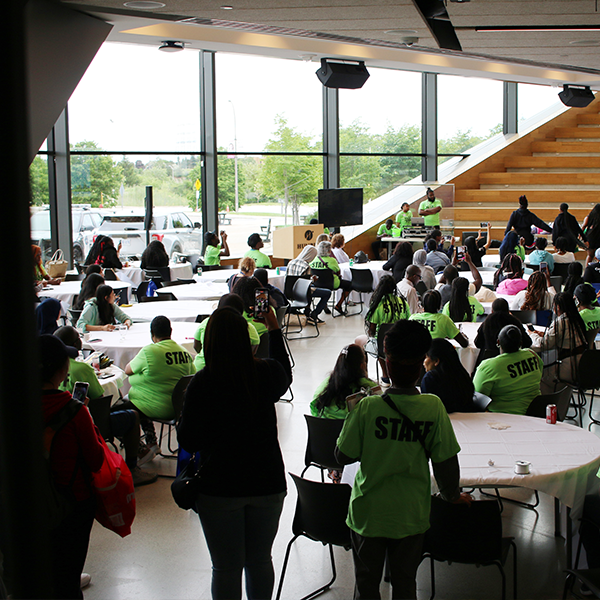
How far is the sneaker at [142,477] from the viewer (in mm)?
4652

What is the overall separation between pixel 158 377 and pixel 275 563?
1.64 m

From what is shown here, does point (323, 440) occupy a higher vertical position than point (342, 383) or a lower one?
lower

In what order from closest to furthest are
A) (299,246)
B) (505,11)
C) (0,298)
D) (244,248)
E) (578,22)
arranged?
(0,298), (505,11), (578,22), (299,246), (244,248)

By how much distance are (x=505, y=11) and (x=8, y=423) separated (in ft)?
19.5

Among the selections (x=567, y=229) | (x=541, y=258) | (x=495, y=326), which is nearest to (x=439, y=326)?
(x=495, y=326)

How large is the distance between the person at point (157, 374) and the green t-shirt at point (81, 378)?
49cm

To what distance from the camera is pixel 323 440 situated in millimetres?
3785

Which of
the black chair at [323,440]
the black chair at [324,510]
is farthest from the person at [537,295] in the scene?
the black chair at [324,510]

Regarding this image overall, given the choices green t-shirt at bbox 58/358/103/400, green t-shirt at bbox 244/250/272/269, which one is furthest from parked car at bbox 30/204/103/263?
green t-shirt at bbox 58/358/103/400

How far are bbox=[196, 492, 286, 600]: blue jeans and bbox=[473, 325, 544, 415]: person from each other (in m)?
2.19

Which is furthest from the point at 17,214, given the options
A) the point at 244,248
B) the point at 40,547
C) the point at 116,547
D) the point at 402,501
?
the point at 244,248

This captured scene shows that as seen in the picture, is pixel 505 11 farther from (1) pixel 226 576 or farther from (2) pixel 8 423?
(2) pixel 8 423

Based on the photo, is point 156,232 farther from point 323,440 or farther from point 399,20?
point 323,440

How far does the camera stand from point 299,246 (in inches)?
507
